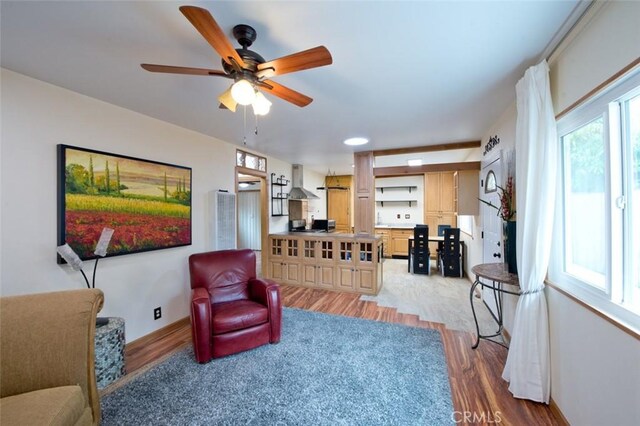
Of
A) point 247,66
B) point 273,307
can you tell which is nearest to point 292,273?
point 273,307

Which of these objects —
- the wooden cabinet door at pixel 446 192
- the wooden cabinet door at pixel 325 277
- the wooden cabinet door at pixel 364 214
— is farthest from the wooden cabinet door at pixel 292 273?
the wooden cabinet door at pixel 446 192

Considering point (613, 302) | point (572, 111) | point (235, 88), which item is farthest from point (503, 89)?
point (235, 88)

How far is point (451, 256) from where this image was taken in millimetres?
5055

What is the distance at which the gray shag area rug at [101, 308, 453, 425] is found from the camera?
64.1 inches

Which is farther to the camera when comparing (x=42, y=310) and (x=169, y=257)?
(x=169, y=257)

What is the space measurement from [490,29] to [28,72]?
314 cm

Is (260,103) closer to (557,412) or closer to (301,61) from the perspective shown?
(301,61)

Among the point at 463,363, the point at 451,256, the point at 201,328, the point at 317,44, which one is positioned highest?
the point at 317,44

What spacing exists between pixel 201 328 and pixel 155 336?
3.29 ft

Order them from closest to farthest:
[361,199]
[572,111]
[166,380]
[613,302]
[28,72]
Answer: [613,302] → [572,111] → [28,72] → [166,380] → [361,199]

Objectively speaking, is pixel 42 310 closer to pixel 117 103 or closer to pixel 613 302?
pixel 117 103

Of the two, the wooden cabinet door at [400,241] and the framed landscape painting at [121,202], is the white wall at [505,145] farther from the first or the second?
the framed landscape painting at [121,202]

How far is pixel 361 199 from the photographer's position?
172 inches

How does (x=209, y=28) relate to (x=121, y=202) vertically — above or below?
above
